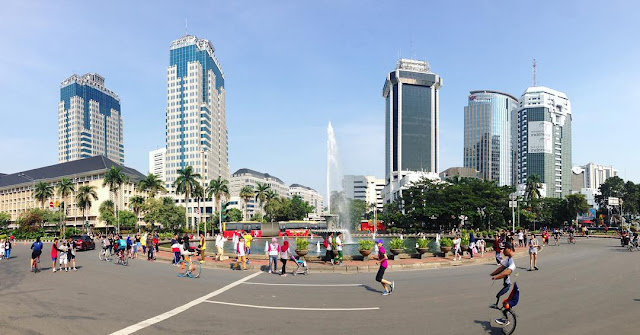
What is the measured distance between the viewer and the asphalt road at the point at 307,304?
9266mm

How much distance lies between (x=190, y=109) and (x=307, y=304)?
5421 inches

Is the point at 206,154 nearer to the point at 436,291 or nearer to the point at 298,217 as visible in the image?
the point at 298,217

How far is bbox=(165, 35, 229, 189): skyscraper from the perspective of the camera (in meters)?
138

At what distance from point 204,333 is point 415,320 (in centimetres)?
530

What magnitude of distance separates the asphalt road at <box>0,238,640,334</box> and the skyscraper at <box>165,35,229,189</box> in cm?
12409

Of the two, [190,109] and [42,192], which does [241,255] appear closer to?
[42,192]

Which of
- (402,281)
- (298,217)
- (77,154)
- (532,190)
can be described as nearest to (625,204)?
(532,190)

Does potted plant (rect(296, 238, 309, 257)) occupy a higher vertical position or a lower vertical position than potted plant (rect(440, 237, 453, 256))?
higher

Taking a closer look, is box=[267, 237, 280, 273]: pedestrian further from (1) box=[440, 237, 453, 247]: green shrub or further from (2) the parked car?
(2) the parked car

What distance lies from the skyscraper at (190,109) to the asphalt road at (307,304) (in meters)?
124

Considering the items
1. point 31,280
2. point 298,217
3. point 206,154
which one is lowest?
point 298,217

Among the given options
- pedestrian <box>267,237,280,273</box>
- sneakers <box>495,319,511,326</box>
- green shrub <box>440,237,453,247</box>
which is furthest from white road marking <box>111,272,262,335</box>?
green shrub <box>440,237,453,247</box>

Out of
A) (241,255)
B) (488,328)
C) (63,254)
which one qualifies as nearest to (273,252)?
(241,255)

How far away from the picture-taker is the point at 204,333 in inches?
348
